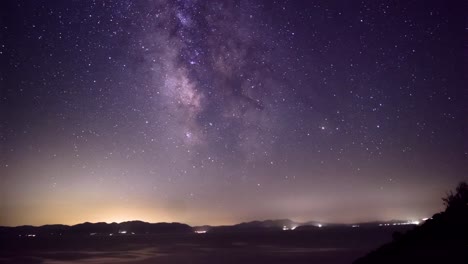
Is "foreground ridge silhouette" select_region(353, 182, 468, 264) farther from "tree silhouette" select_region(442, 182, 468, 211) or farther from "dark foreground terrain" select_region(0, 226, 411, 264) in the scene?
"dark foreground terrain" select_region(0, 226, 411, 264)

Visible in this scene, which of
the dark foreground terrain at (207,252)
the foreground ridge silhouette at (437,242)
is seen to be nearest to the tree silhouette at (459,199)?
the foreground ridge silhouette at (437,242)

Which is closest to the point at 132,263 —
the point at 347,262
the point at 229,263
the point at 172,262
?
the point at 172,262

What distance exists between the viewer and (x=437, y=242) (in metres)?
13.9

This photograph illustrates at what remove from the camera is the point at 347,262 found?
121 feet

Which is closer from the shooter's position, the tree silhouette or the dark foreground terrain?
the tree silhouette

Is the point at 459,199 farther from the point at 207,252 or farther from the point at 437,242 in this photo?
the point at 207,252

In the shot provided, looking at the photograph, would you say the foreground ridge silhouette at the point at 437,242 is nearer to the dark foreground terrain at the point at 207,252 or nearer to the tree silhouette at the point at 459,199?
the tree silhouette at the point at 459,199

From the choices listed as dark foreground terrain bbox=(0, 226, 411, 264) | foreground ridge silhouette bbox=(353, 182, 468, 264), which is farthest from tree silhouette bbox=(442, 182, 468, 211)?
dark foreground terrain bbox=(0, 226, 411, 264)

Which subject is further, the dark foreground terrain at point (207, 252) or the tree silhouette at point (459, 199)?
the dark foreground terrain at point (207, 252)

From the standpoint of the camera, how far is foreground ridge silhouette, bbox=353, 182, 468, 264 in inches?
470

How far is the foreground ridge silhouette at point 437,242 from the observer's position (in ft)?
39.2

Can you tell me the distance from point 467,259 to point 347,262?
2775 centimetres

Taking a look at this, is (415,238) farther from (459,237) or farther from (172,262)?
(172,262)

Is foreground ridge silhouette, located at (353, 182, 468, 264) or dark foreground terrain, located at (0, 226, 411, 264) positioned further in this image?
dark foreground terrain, located at (0, 226, 411, 264)
